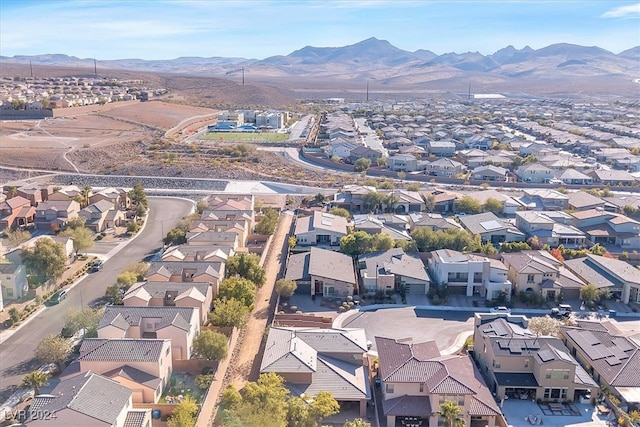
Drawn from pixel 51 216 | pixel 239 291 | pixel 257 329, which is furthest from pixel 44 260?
pixel 257 329

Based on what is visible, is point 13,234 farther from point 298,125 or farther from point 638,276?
point 298,125

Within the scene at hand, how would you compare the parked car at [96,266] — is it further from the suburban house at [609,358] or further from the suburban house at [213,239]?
the suburban house at [609,358]

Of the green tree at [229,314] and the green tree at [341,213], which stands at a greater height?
the green tree at [341,213]

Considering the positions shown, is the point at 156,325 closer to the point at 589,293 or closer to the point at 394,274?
the point at 394,274

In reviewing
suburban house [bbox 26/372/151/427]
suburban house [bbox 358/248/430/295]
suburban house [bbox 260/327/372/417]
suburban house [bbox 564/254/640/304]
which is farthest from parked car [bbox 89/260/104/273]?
suburban house [bbox 564/254/640/304]

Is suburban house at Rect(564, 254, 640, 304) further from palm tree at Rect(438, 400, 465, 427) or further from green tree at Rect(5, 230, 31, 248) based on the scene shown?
green tree at Rect(5, 230, 31, 248)

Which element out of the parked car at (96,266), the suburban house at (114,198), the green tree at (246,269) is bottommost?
the parked car at (96,266)

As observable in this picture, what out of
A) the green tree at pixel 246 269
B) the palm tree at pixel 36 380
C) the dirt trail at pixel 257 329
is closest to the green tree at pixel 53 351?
the palm tree at pixel 36 380
